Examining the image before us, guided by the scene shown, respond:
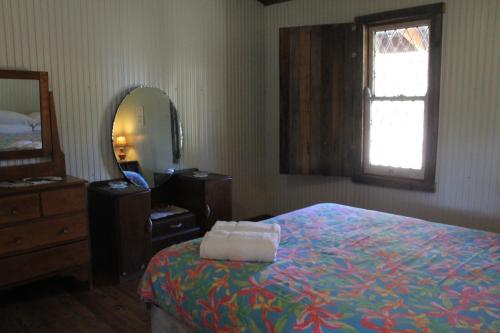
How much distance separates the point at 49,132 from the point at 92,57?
0.67 metres

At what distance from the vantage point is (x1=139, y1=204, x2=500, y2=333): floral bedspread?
154cm

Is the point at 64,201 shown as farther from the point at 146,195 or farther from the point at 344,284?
the point at 344,284

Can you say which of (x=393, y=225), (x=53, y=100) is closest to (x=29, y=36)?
(x=53, y=100)

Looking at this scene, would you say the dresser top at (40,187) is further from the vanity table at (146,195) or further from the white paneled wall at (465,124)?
the white paneled wall at (465,124)

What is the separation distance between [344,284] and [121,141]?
2.39m

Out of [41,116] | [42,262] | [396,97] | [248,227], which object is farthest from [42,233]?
[396,97]

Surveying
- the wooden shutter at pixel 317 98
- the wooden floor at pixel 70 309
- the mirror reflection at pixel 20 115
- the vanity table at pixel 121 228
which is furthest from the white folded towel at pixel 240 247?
the wooden shutter at pixel 317 98

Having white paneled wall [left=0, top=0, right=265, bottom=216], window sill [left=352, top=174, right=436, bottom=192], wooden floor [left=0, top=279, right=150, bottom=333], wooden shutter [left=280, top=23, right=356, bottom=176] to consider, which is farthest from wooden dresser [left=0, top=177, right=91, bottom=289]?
window sill [left=352, top=174, right=436, bottom=192]

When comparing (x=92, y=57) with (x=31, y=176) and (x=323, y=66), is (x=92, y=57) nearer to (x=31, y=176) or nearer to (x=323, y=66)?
(x=31, y=176)

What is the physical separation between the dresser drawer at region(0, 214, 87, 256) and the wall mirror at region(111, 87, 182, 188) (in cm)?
75

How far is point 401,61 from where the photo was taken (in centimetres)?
364

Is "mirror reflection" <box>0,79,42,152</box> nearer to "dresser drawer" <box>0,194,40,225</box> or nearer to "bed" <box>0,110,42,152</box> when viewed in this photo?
"bed" <box>0,110,42,152</box>

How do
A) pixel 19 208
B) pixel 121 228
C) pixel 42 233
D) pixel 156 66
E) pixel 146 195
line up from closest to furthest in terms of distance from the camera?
pixel 19 208 → pixel 42 233 → pixel 121 228 → pixel 146 195 → pixel 156 66

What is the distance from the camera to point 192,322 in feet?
6.12
